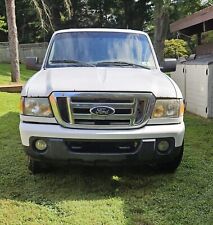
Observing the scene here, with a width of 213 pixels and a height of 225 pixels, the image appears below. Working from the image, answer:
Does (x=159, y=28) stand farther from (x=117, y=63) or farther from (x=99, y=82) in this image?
(x=99, y=82)

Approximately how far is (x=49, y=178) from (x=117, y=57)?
1.86m

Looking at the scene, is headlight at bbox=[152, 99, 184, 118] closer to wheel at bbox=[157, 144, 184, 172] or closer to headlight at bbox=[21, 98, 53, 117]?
wheel at bbox=[157, 144, 184, 172]

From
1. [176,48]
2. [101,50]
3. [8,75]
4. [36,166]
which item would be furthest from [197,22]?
[176,48]

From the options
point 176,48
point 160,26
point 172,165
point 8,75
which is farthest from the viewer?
point 176,48

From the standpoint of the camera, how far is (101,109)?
13.9ft

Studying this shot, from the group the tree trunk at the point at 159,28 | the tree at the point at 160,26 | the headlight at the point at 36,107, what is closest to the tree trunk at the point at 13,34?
the headlight at the point at 36,107

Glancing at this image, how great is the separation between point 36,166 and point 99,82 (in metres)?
1.31

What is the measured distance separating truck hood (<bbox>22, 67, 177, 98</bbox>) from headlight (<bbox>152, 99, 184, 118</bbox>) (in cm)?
6

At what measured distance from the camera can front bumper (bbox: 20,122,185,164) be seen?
419 cm

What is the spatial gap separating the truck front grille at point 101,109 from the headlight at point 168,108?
87 millimetres

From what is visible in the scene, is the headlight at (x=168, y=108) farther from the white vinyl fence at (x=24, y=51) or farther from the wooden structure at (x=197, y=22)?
the white vinyl fence at (x=24, y=51)

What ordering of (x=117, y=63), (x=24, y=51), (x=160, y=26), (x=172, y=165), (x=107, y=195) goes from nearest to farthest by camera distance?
(x=107, y=195) < (x=172, y=165) < (x=117, y=63) < (x=160, y=26) < (x=24, y=51)

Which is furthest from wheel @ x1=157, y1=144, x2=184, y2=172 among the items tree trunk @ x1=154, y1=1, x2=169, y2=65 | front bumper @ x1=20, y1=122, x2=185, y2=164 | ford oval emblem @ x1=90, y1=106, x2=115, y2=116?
tree trunk @ x1=154, y1=1, x2=169, y2=65

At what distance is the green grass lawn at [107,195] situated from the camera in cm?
379
